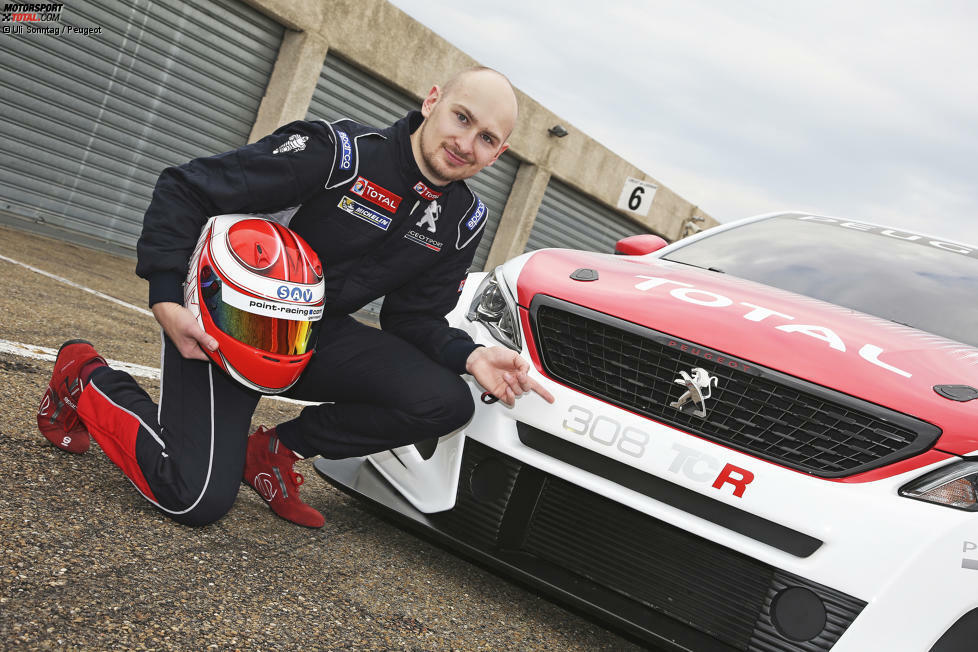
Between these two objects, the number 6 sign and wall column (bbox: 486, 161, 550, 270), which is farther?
the number 6 sign

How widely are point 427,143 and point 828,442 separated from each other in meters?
1.36

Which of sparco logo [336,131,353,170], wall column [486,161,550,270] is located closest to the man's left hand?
sparco logo [336,131,353,170]

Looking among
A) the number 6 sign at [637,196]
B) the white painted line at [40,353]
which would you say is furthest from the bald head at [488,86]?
the number 6 sign at [637,196]

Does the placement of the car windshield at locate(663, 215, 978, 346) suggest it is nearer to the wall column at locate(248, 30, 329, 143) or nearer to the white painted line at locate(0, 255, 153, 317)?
the white painted line at locate(0, 255, 153, 317)

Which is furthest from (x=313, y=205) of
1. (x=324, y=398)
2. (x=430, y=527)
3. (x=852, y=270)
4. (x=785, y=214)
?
(x=785, y=214)

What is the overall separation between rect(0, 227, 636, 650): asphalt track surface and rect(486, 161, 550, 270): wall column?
11.2m

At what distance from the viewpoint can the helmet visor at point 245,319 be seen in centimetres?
223

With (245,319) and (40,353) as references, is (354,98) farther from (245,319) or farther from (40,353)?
(245,319)

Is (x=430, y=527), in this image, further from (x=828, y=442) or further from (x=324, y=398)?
(x=828, y=442)

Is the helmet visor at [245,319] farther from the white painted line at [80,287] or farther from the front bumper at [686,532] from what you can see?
the white painted line at [80,287]

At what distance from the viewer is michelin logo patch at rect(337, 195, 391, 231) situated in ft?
8.28

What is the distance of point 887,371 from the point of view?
6.82 ft

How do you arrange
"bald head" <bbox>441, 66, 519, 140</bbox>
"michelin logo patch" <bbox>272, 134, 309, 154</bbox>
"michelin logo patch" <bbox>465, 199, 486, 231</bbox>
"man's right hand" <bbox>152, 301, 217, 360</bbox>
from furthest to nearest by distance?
"michelin logo patch" <bbox>465, 199, 486, 231</bbox>, "bald head" <bbox>441, 66, 519, 140</bbox>, "michelin logo patch" <bbox>272, 134, 309, 154</bbox>, "man's right hand" <bbox>152, 301, 217, 360</bbox>
